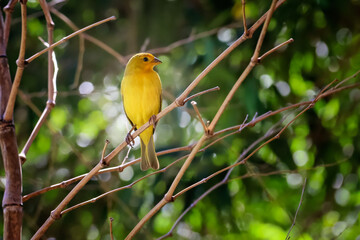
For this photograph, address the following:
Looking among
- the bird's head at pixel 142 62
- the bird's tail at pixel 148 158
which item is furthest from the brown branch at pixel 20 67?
the bird's head at pixel 142 62

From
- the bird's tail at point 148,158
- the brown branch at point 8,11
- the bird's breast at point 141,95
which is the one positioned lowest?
the brown branch at point 8,11

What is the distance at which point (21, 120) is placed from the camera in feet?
16.1

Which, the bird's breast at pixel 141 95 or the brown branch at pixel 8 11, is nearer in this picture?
the brown branch at pixel 8 11

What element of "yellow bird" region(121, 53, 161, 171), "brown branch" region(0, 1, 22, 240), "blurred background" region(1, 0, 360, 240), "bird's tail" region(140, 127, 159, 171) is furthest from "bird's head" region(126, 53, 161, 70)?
"brown branch" region(0, 1, 22, 240)

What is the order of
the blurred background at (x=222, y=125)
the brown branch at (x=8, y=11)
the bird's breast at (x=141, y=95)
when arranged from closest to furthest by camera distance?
the brown branch at (x=8, y=11)
the bird's breast at (x=141, y=95)
the blurred background at (x=222, y=125)

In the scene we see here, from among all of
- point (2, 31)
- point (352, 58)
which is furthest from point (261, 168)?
point (2, 31)

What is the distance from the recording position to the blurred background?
4.23 metres

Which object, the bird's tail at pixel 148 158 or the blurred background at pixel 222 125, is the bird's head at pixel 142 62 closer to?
the blurred background at pixel 222 125

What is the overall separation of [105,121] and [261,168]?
240 cm

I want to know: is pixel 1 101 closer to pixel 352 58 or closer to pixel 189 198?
pixel 189 198

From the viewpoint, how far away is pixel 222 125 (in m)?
4.15

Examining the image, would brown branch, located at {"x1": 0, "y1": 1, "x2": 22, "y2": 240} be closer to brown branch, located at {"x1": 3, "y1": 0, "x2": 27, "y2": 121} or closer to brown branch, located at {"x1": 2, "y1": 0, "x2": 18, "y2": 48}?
brown branch, located at {"x1": 3, "y1": 0, "x2": 27, "y2": 121}

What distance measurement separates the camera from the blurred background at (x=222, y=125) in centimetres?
423

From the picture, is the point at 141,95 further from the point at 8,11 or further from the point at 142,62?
the point at 8,11
